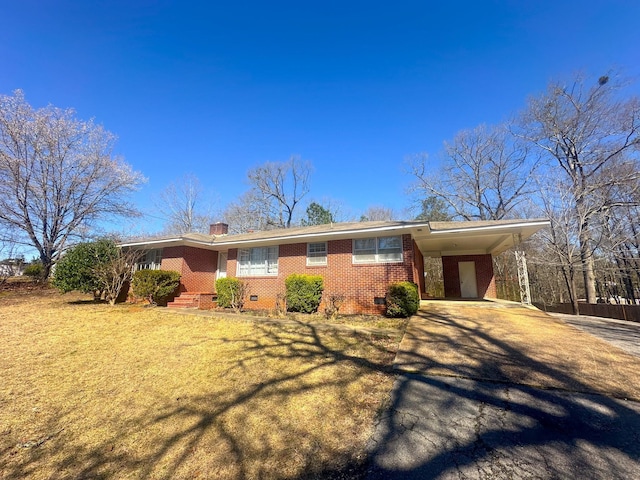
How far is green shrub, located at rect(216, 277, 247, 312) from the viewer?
11.2 m

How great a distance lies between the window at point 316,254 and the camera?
438 inches

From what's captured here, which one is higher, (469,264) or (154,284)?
(469,264)

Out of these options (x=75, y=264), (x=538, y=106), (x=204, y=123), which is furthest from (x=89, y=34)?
(x=538, y=106)

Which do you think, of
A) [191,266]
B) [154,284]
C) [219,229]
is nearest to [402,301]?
[154,284]

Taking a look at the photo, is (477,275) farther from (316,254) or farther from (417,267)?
(316,254)

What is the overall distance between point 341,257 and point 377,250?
1405 millimetres

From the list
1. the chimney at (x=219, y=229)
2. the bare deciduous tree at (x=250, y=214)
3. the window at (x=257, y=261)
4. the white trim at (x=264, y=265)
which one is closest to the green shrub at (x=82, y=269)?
the white trim at (x=264, y=265)

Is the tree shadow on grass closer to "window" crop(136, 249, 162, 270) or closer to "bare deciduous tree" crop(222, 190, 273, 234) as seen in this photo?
"window" crop(136, 249, 162, 270)

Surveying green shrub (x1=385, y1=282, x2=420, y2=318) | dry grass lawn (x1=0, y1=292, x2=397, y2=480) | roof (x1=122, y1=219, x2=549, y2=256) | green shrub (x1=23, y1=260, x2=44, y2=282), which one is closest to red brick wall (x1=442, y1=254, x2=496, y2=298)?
roof (x1=122, y1=219, x2=549, y2=256)

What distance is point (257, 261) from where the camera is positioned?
42.4 feet

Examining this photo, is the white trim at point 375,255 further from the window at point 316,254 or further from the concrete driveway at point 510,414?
the concrete driveway at point 510,414

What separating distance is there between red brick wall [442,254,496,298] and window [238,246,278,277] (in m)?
11.1

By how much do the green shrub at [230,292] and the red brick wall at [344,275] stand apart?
41.4 inches

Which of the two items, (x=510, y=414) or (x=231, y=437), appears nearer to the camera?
(x=231, y=437)
